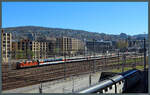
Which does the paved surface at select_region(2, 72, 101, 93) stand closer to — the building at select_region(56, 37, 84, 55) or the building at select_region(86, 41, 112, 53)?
the building at select_region(86, 41, 112, 53)

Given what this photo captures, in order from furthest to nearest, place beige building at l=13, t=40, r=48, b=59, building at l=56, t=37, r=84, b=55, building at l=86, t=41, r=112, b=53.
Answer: building at l=56, t=37, r=84, b=55 < beige building at l=13, t=40, r=48, b=59 < building at l=86, t=41, r=112, b=53

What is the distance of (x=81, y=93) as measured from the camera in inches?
286

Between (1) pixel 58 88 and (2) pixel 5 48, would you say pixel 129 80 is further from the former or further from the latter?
(2) pixel 5 48

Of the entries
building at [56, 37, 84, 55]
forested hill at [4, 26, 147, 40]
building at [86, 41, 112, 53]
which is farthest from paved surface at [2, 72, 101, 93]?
building at [56, 37, 84, 55]

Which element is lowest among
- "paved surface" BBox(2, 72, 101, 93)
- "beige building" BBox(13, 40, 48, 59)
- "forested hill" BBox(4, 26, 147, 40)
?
"paved surface" BBox(2, 72, 101, 93)

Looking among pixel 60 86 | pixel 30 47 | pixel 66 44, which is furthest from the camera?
pixel 66 44

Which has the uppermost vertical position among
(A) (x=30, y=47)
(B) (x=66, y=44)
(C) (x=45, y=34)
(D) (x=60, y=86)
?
(C) (x=45, y=34)

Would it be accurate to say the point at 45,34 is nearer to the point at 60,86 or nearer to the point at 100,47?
the point at 100,47

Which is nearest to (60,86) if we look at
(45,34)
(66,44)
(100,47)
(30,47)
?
(100,47)

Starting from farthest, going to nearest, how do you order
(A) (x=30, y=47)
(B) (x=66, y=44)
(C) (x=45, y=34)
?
(C) (x=45, y=34) < (B) (x=66, y=44) < (A) (x=30, y=47)

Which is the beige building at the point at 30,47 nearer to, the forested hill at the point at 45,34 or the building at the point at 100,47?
the forested hill at the point at 45,34

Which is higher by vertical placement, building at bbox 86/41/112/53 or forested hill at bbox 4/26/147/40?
forested hill at bbox 4/26/147/40

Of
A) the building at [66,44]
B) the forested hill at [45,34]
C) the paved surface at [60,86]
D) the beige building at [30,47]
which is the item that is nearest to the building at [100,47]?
the forested hill at [45,34]

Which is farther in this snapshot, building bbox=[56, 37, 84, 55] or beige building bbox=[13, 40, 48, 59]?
building bbox=[56, 37, 84, 55]
